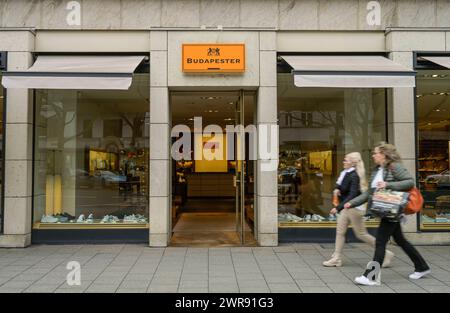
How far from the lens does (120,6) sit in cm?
855

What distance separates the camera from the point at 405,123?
8453 mm

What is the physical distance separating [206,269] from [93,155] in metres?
4.07

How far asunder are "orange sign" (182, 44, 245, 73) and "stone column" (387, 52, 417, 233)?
3.10 m

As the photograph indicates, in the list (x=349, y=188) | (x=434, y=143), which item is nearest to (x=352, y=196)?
(x=349, y=188)

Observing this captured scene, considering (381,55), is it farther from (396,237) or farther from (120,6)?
(120,6)

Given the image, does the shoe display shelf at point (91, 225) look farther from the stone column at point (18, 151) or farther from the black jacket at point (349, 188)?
the black jacket at point (349, 188)

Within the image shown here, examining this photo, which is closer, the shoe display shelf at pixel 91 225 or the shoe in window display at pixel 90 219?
the shoe display shelf at pixel 91 225

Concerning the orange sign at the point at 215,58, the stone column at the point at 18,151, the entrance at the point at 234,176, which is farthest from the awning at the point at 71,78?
the entrance at the point at 234,176

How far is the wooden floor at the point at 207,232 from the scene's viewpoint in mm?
8681

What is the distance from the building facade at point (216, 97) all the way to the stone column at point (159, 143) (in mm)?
20

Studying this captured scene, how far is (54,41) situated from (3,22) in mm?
1036

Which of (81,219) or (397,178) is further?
(81,219)

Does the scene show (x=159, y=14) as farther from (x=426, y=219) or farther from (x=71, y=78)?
(x=426, y=219)

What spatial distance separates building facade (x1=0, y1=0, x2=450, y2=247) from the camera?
8336 mm
